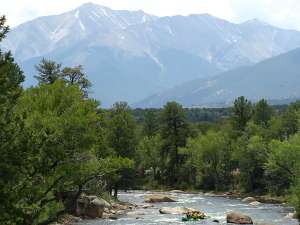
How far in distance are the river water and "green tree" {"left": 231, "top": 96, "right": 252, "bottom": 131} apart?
22506 millimetres

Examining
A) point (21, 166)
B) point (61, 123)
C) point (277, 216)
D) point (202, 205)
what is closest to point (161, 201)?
point (202, 205)

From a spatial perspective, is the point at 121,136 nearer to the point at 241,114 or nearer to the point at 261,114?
the point at 241,114

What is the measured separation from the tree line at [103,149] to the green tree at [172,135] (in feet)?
0.71

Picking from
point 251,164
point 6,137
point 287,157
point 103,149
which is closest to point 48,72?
point 103,149

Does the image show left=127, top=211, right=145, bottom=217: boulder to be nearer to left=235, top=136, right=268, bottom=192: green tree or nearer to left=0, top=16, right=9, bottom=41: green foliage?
left=235, top=136, right=268, bottom=192: green tree

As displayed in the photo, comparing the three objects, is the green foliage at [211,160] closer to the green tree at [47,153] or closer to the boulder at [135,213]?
the boulder at [135,213]

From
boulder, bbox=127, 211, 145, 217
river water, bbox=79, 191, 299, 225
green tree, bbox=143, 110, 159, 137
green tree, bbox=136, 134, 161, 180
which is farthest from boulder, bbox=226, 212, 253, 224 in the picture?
green tree, bbox=143, 110, 159, 137

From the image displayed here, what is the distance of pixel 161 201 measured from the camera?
3314 inches

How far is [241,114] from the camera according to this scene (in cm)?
11181

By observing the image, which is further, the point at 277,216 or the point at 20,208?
the point at 277,216

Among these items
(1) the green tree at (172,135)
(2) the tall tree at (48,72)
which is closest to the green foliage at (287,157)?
(2) the tall tree at (48,72)

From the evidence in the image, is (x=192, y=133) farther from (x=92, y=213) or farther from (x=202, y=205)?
(x=92, y=213)

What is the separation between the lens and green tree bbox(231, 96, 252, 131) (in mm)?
111312

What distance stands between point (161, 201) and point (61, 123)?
49.8 metres
